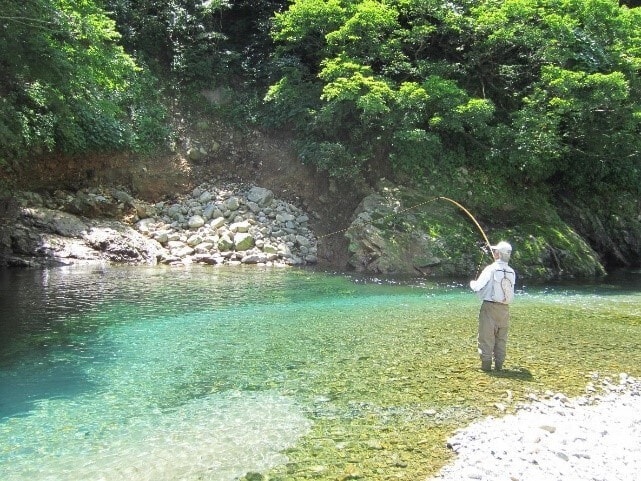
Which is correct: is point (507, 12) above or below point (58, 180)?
above

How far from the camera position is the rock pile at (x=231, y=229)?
56.2 feet

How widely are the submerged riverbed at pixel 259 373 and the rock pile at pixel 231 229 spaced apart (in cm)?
433

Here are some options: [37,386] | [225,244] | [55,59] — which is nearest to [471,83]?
[225,244]

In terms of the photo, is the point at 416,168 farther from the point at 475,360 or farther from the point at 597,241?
the point at 475,360

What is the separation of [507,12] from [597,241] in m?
9.85

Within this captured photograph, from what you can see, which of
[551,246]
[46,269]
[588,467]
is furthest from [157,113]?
[588,467]

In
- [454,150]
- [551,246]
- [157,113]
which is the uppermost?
[157,113]

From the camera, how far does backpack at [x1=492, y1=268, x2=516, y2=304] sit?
7.02 meters

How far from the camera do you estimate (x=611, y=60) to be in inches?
681

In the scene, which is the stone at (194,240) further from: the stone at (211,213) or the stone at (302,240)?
the stone at (302,240)

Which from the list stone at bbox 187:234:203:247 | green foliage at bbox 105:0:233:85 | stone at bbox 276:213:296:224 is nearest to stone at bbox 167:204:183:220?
stone at bbox 187:234:203:247

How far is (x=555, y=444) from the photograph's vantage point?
4988 mm

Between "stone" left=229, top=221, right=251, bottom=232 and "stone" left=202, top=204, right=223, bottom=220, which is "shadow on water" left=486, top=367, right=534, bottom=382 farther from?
"stone" left=202, top=204, right=223, bottom=220

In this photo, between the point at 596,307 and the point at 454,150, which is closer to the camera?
the point at 596,307
